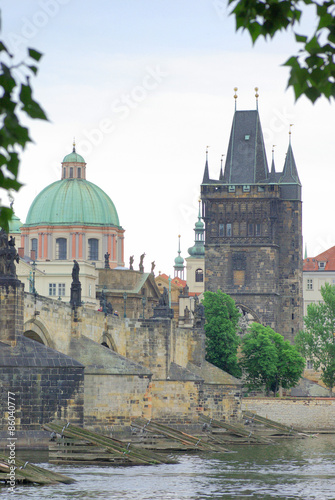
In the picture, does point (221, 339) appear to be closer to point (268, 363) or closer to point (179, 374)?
point (268, 363)

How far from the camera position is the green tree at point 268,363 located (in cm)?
9538

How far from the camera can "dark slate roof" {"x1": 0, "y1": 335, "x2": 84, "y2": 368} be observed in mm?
50000

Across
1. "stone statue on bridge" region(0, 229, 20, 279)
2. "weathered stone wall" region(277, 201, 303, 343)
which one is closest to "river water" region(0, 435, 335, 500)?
"stone statue on bridge" region(0, 229, 20, 279)

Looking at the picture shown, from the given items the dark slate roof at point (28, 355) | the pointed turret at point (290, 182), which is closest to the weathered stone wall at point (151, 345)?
the dark slate roof at point (28, 355)

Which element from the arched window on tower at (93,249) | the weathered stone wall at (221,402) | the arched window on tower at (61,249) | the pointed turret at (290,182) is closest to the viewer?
the weathered stone wall at (221,402)

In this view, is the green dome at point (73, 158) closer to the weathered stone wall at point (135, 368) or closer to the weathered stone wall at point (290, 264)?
the weathered stone wall at point (290, 264)

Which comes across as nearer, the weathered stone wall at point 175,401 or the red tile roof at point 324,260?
the weathered stone wall at point 175,401

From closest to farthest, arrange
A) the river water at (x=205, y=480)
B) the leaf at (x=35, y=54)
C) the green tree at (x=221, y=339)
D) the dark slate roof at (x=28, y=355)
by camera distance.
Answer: the leaf at (x=35, y=54) < the river water at (x=205, y=480) < the dark slate roof at (x=28, y=355) < the green tree at (x=221, y=339)

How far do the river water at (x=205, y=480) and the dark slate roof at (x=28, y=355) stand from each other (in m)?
4.39

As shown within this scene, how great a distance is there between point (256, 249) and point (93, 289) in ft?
60.7

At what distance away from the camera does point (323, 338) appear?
103 metres

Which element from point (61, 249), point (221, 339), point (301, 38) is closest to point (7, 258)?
point (301, 38)

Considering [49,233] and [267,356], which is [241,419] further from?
[49,233]

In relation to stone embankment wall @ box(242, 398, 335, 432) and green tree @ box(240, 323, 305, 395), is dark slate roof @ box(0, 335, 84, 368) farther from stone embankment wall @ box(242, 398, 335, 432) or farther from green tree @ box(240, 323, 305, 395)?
green tree @ box(240, 323, 305, 395)
